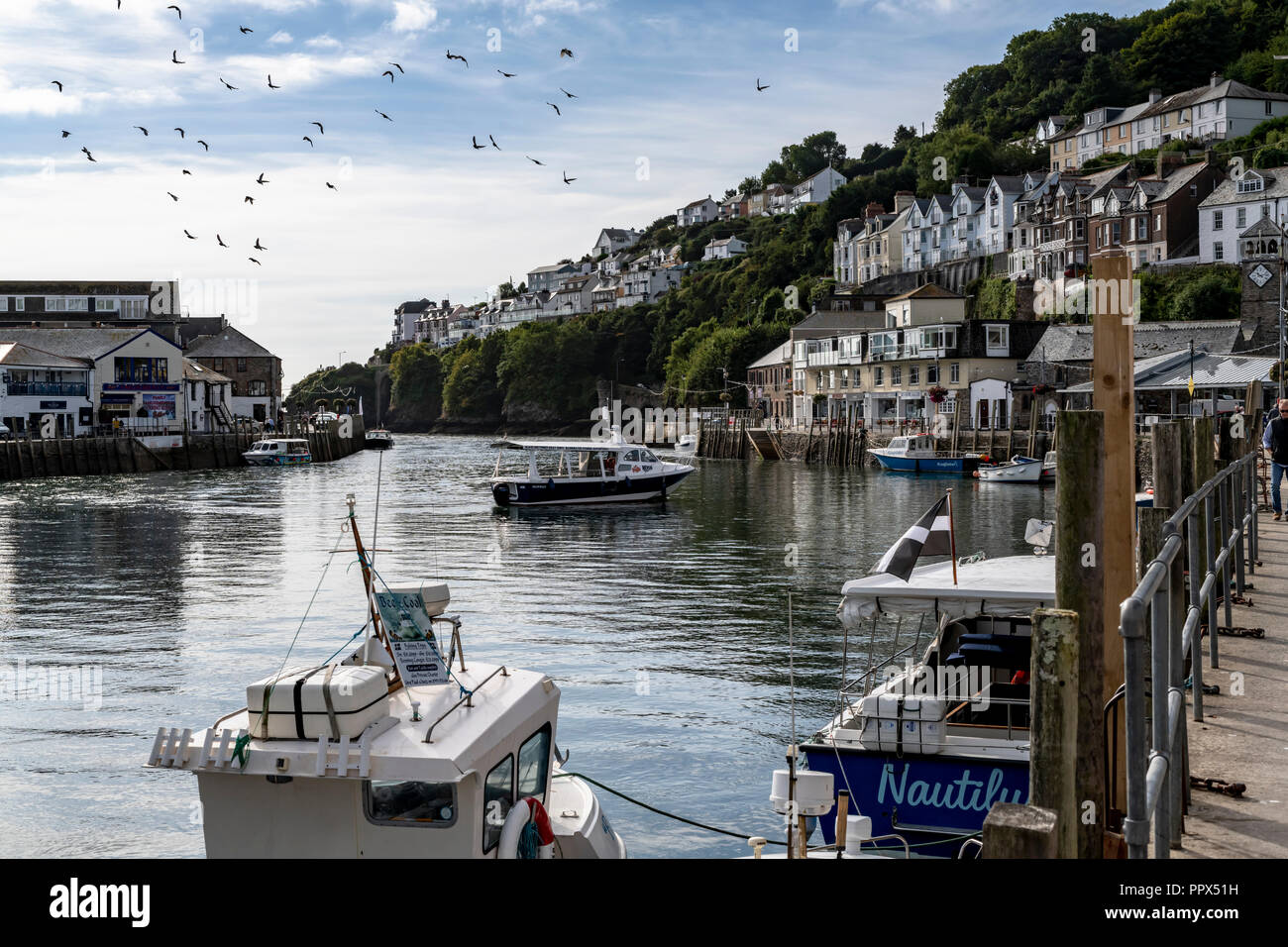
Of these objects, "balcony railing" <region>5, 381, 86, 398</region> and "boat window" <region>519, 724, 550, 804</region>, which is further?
"balcony railing" <region>5, 381, 86, 398</region>

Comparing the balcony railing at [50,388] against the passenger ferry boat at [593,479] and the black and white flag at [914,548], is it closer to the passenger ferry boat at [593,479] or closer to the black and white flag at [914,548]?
the passenger ferry boat at [593,479]

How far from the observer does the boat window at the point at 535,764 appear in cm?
995

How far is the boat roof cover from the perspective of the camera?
47.0 ft

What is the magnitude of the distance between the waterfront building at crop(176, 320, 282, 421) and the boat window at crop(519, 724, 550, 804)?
4938 inches

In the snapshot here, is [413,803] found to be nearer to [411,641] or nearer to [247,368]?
[411,641]

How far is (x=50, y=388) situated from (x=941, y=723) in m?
93.6

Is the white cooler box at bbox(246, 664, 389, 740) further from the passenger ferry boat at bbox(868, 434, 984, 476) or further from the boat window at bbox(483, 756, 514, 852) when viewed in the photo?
the passenger ferry boat at bbox(868, 434, 984, 476)

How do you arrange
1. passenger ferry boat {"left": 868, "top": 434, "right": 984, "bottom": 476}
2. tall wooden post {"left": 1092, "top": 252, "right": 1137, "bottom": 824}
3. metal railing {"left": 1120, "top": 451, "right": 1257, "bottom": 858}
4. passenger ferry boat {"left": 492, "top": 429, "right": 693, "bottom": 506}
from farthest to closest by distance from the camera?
passenger ferry boat {"left": 868, "top": 434, "right": 984, "bottom": 476} < passenger ferry boat {"left": 492, "top": 429, "right": 693, "bottom": 506} < tall wooden post {"left": 1092, "top": 252, "right": 1137, "bottom": 824} < metal railing {"left": 1120, "top": 451, "right": 1257, "bottom": 858}

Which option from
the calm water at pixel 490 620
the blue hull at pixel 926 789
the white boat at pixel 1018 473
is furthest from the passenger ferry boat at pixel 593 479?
the blue hull at pixel 926 789

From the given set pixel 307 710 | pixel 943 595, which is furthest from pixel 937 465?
pixel 307 710

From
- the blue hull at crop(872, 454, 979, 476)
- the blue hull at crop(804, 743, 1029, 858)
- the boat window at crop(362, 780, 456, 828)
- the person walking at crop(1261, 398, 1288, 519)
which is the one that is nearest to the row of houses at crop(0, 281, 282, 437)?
the blue hull at crop(872, 454, 979, 476)

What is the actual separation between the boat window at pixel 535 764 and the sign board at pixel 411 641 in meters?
0.91
